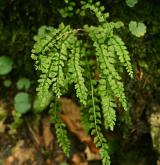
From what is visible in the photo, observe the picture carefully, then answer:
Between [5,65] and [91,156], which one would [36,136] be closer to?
[91,156]

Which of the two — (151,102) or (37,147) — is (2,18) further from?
(151,102)

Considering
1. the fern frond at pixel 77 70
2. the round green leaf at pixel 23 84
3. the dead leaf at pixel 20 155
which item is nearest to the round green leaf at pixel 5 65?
the round green leaf at pixel 23 84

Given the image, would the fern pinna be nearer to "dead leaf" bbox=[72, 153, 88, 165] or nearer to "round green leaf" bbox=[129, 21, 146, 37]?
"round green leaf" bbox=[129, 21, 146, 37]

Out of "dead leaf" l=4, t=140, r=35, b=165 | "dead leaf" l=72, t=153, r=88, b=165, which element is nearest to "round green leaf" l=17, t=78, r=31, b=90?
"dead leaf" l=4, t=140, r=35, b=165

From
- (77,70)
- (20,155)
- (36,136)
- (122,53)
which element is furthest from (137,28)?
(20,155)

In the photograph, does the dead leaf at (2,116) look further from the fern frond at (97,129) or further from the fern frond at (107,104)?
the fern frond at (107,104)
